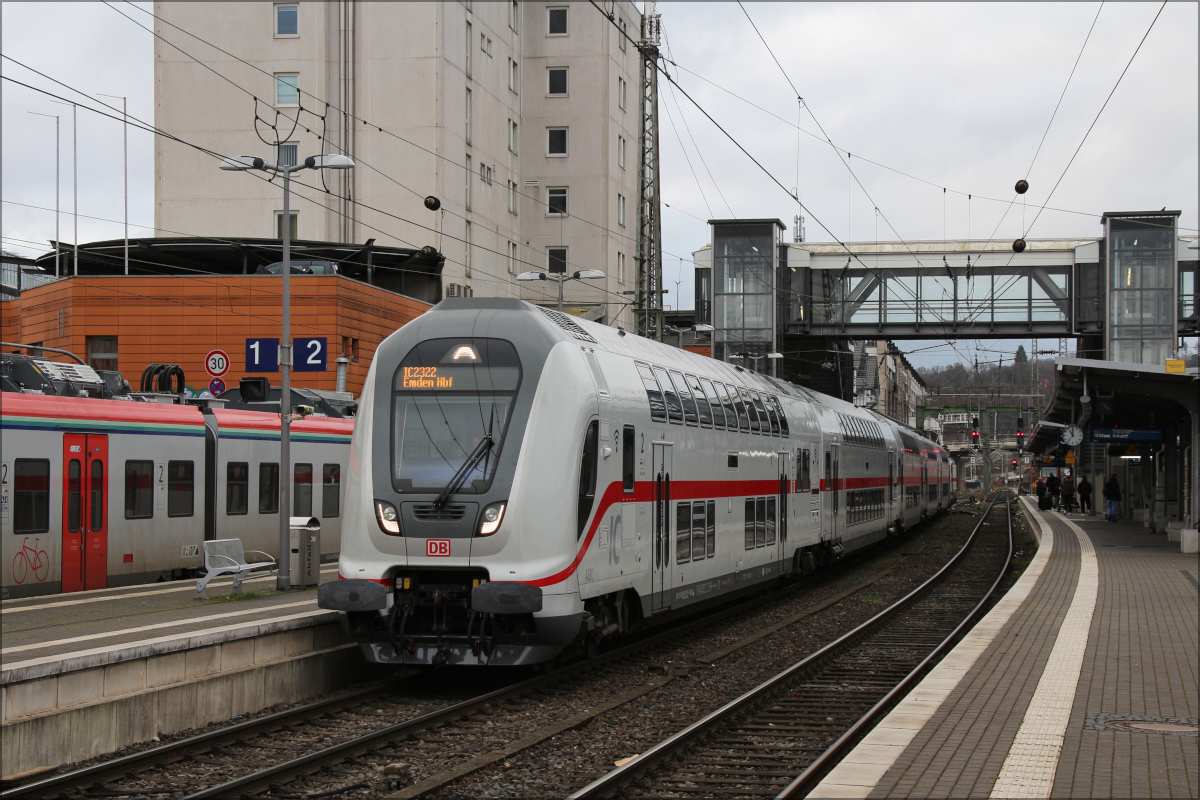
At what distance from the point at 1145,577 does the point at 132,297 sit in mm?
29033

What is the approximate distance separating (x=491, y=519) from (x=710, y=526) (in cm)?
548

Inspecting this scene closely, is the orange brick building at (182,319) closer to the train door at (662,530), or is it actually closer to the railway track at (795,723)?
the railway track at (795,723)

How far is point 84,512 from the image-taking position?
16.2m

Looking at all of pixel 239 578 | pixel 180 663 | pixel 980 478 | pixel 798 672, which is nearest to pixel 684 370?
pixel 798 672

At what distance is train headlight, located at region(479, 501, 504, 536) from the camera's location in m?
10.6

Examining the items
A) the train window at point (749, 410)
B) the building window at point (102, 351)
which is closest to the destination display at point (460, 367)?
the train window at point (749, 410)

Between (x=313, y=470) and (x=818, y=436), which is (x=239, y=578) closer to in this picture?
(x=313, y=470)

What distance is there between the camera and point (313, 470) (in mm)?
22484

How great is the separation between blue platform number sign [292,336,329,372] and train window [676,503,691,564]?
2258cm

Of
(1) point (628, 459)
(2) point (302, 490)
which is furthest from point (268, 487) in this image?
(1) point (628, 459)

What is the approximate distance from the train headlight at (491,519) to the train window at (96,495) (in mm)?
8214

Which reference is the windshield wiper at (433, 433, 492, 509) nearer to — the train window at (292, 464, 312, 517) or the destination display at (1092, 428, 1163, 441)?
the train window at (292, 464, 312, 517)

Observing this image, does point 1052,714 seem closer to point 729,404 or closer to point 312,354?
point 729,404

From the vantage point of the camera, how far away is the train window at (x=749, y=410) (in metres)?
17.7
